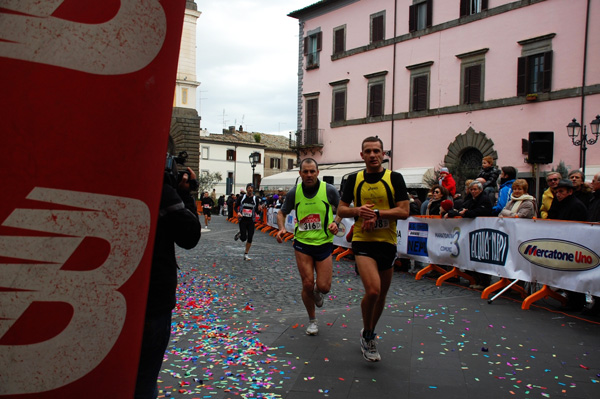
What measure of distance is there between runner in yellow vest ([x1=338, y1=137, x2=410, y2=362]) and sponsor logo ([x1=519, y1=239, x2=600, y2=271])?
3434 millimetres

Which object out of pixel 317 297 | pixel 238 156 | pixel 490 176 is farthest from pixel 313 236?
pixel 238 156

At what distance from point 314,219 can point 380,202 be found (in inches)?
45.7

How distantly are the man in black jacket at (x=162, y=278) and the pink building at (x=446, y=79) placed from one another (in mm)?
18532

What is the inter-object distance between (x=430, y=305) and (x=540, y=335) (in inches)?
70.4

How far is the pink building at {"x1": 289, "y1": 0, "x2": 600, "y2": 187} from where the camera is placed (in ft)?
71.1

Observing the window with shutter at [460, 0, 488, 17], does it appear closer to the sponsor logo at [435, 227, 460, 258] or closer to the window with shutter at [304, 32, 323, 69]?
the window with shutter at [304, 32, 323, 69]

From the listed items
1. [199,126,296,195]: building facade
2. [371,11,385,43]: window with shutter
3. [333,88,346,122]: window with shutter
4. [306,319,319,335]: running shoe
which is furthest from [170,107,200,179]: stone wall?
[306,319,319,335]: running shoe

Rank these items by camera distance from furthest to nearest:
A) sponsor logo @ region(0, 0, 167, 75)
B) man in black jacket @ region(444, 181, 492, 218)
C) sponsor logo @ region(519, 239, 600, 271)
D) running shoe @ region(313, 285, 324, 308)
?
1. man in black jacket @ region(444, 181, 492, 218)
2. sponsor logo @ region(519, 239, 600, 271)
3. running shoe @ region(313, 285, 324, 308)
4. sponsor logo @ region(0, 0, 167, 75)

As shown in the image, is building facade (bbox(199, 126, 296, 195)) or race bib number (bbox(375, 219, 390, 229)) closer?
race bib number (bbox(375, 219, 390, 229))

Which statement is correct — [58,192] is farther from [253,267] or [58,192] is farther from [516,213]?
[253,267]

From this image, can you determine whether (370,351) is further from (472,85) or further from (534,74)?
(472,85)

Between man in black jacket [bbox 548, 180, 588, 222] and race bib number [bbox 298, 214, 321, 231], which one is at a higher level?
man in black jacket [bbox 548, 180, 588, 222]

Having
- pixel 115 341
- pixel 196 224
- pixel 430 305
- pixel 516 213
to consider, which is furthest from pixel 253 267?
pixel 115 341

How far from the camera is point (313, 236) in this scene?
582 cm
